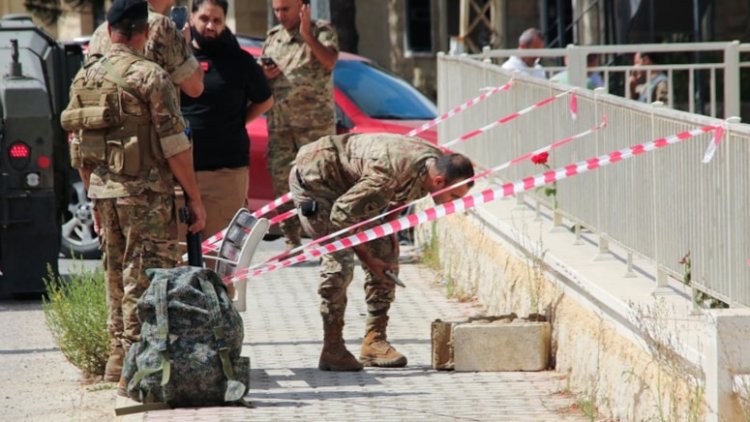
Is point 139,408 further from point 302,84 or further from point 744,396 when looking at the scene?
point 302,84

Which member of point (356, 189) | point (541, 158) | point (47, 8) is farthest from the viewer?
point (47, 8)

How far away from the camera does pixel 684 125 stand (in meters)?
6.70

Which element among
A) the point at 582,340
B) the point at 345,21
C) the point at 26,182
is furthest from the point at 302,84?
the point at 345,21

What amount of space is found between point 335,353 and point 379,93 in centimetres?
639

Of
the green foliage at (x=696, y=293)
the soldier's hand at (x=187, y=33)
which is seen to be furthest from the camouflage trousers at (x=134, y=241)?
the green foliage at (x=696, y=293)

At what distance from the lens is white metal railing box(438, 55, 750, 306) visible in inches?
242

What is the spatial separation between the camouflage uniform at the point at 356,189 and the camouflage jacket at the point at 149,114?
82cm

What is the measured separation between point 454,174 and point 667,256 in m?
1.10

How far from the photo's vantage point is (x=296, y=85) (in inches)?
477

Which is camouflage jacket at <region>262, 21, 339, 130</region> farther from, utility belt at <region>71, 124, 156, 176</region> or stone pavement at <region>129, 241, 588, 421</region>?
utility belt at <region>71, 124, 156, 176</region>

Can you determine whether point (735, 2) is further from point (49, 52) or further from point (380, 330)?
point (380, 330)

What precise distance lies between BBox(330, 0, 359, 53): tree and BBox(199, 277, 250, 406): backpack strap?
20.7 metres

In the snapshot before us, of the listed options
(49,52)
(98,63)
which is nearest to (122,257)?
(98,63)

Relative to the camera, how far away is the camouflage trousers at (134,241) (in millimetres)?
7734
